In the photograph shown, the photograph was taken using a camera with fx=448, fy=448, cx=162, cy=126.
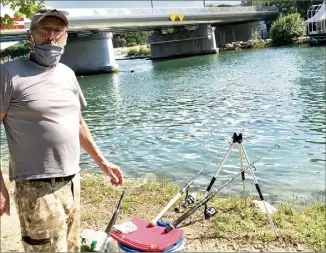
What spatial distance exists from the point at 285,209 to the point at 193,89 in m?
25.3

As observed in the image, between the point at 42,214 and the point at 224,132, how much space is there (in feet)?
42.0

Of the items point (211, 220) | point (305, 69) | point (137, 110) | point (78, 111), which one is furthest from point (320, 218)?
point (305, 69)

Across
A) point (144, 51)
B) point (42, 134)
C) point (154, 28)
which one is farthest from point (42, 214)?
point (144, 51)

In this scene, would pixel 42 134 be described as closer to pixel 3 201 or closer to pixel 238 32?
pixel 3 201

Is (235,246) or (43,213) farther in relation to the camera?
(235,246)

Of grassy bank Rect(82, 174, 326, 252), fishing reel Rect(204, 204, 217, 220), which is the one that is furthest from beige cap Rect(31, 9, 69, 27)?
fishing reel Rect(204, 204, 217, 220)

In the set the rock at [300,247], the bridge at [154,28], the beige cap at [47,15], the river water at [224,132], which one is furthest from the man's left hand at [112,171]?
the bridge at [154,28]

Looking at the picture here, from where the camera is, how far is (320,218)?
6828 millimetres

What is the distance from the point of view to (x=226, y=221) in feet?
21.2

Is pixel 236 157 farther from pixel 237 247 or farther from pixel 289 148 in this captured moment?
pixel 237 247

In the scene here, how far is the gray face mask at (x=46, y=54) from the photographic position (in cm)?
352

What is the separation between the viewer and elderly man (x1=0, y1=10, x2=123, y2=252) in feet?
11.3

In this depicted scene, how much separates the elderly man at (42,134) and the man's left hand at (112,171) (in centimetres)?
72

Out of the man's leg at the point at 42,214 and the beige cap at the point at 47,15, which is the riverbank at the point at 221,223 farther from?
the beige cap at the point at 47,15
